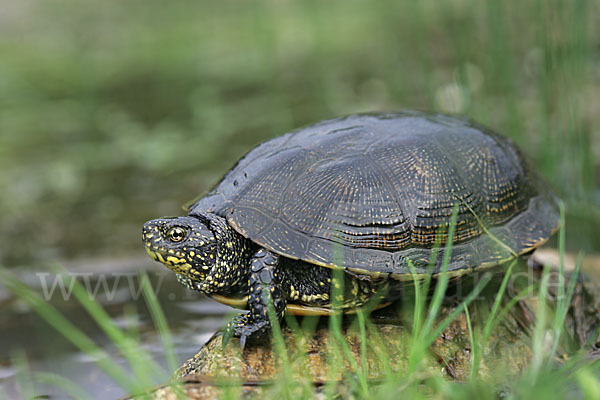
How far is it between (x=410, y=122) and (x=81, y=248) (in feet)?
8.50

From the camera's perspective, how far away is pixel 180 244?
2.20 metres

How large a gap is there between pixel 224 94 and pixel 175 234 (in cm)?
562

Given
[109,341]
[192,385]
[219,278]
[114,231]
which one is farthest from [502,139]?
[114,231]

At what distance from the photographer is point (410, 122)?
258 cm

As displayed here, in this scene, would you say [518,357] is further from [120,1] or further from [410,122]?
[120,1]

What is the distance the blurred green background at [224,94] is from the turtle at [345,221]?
1.08m

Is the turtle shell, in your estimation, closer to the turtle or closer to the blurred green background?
the turtle

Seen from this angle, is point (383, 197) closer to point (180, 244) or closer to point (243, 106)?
point (180, 244)

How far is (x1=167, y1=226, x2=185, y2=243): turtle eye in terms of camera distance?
86.3 inches

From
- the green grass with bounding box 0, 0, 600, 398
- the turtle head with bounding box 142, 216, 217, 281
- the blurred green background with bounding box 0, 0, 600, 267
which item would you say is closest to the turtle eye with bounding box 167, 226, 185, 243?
the turtle head with bounding box 142, 216, 217, 281

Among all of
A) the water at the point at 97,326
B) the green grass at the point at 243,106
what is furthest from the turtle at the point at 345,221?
the water at the point at 97,326

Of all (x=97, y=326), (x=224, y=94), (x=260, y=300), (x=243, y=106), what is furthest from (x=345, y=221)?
(x=224, y=94)

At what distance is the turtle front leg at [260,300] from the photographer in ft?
6.84

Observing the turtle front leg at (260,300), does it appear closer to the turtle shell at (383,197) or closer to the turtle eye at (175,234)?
the turtle shell at (383,197)
